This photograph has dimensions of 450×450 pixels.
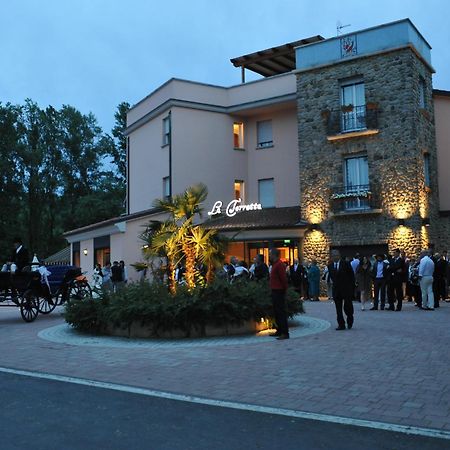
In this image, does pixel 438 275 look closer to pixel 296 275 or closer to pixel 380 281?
pixel 380 281

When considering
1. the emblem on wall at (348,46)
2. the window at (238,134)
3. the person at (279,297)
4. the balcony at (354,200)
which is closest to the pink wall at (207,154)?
the window at (238,134)

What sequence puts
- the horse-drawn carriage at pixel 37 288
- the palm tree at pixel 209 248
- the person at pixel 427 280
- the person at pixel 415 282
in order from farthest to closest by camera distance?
the person at pixel 415 282 < the person at pixel 427 280 < the horse-drawn carriage at pixel 37 288 < the palm tree at pixel 209 248

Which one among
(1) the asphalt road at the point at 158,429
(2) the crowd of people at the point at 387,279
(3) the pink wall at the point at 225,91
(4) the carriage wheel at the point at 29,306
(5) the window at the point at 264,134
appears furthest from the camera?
(5) the window at the point at 264,134

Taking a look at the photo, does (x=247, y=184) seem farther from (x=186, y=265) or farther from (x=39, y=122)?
(x=39, y=122)

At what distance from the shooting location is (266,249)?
976 inches

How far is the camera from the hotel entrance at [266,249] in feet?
80.2

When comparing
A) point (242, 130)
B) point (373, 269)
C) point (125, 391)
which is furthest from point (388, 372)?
point (242, 130)

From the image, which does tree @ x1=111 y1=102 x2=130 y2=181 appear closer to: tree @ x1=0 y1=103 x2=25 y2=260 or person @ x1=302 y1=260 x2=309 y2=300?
tree @ x1=0 y1=103 x2=25 y2=260

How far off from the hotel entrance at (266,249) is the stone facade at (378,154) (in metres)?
0.62

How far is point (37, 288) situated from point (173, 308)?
5.90 metres

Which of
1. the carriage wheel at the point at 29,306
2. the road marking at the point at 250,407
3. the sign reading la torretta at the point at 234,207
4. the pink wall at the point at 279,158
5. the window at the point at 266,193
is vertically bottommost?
the road marking at the point at 250,407

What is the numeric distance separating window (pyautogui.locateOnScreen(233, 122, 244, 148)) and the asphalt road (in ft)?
78.1

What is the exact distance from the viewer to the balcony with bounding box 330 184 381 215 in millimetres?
22609

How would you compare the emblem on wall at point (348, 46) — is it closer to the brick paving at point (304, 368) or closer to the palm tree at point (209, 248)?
the palm tree at point (209, 248)
